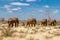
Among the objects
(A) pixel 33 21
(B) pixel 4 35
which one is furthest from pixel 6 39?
(A) pixel 33 21

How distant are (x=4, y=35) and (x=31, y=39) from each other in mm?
2331

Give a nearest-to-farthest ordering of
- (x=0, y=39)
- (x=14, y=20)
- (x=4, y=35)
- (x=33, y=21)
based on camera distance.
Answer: (x=0, y=39)
(x=4, y=35)
(x=14, y=20)
(x=33, y=21)

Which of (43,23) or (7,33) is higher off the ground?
(7,33)

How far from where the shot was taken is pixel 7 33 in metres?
14.2

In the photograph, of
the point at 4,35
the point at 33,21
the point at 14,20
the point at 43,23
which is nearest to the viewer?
the point at 4,35

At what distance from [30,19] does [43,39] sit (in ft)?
92.8

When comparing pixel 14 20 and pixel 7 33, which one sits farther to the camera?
pixel 14 20

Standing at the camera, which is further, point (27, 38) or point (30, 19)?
point (30, 19)

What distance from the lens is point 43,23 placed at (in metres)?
45.3

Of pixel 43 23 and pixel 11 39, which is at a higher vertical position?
pixel 11 39

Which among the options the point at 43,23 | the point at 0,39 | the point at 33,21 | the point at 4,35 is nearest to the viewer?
the point at 0,39

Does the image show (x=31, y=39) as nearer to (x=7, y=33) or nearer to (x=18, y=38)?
(x=18, y=38)

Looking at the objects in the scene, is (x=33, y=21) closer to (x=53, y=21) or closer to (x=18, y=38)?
(x=53, y=21)

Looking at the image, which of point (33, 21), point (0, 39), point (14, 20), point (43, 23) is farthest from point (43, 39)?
point (43, 23)
